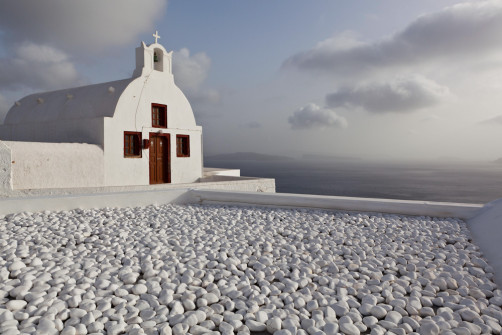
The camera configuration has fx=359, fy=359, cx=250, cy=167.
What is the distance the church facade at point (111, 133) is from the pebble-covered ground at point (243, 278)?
697 cm

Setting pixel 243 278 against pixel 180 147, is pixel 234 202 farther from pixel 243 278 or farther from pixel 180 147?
pixel 180 147

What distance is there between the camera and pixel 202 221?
6027mm

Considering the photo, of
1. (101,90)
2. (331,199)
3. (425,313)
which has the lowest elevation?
(425,313)

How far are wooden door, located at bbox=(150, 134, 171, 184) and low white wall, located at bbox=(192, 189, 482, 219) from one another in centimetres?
781

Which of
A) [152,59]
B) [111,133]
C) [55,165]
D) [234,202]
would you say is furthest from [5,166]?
[152,59]

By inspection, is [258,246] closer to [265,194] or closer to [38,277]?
[38,277]

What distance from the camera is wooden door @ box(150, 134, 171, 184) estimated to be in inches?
596

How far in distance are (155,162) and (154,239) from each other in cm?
1087

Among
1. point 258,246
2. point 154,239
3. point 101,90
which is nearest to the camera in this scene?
point 258,246

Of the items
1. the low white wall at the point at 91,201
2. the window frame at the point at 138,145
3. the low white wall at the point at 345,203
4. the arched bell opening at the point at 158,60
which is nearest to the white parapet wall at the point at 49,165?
the window frame at the point at 138,145

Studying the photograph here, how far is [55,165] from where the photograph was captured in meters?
12.0

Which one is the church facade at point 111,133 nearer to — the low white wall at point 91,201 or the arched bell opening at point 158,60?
the arched bell opening at point 158,60

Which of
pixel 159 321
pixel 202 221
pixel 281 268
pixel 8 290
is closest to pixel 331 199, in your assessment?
pixel 202 221

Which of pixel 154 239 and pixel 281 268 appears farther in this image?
pixel 154 239
